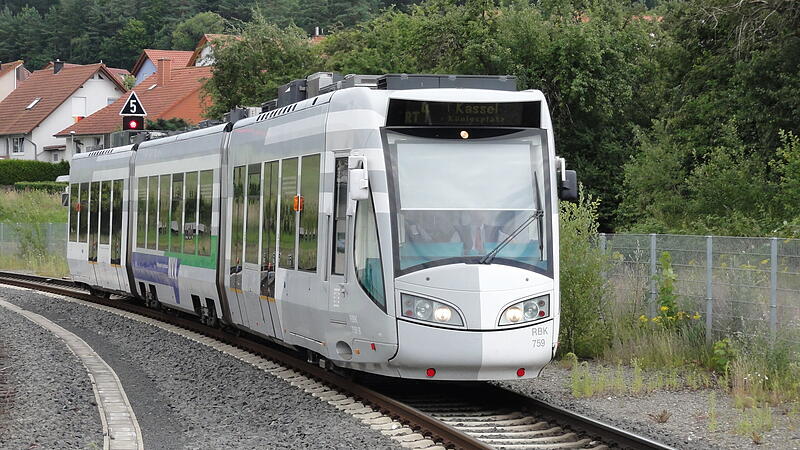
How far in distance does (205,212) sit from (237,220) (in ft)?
6.04

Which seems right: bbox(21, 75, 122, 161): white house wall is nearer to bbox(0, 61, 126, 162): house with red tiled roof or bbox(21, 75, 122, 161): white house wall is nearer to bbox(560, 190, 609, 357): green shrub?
bbox(0, 61, 126, 162): house with red tiled roof

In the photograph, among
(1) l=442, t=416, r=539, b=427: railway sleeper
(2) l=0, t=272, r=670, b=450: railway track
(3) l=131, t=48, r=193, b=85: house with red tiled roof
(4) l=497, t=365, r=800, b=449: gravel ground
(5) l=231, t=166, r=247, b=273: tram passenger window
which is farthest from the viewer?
(3) l=131, t=48, r=193, b=85: house with red tiled roof

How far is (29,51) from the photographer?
145625 mm

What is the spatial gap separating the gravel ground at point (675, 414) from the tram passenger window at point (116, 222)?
37.5 feet

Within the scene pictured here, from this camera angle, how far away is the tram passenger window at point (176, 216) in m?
19.6

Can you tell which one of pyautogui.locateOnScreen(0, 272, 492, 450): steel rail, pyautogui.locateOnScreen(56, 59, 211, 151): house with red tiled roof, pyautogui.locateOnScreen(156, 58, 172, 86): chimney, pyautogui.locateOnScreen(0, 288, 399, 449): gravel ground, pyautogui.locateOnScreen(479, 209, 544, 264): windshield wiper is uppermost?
pyautogui.locateOnScreen(156, 58, 172, 86): chimney

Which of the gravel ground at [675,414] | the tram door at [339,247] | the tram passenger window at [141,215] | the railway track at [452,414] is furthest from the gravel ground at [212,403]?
the tram passenger window at [141,215]

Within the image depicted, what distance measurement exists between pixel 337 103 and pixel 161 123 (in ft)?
136

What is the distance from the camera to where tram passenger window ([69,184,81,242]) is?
27.2m

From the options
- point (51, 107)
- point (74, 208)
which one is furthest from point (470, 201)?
point (51, 107)

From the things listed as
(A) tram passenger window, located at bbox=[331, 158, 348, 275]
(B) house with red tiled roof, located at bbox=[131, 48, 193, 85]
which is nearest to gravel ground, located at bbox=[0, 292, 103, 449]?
(A) tram passenger window, located at bbox=[331, 158, 348, 275]

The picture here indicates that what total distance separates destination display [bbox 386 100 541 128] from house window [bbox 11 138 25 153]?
90084mm

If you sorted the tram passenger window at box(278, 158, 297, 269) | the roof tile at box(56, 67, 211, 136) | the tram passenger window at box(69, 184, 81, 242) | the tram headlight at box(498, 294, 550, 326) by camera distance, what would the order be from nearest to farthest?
the tram headlight at box(498, 294, 550, 326), the tram passenger window at box(278, 158, 297, 269), the tram passenger window at box(69, 184, 81, 242), the roof tile at box(56, 67, 211, 136)

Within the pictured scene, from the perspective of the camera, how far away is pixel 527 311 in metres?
11.6
